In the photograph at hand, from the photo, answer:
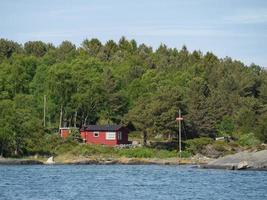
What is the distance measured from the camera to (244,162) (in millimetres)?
64875

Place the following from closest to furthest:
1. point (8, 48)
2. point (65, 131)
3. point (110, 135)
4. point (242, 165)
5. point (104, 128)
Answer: point (242, 165), point (110, 135), point (104, 128), point (65, 131), point (8, 48)

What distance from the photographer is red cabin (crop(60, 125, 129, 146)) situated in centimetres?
8481

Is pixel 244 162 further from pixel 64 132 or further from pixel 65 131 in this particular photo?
pixel 64 132

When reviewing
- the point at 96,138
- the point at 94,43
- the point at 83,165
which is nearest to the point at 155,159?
the point at 83,165

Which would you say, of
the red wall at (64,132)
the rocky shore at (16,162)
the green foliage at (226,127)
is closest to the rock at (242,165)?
the rocky shore at (16,162)

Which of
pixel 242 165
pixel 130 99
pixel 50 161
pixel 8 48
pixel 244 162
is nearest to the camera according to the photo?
pixel 242 165

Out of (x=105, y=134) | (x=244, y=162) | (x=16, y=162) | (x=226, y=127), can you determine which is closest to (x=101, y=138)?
(x=105, y=134)

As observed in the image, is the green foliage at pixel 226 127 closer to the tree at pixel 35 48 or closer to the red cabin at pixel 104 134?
the red cabin at pixel 104 134

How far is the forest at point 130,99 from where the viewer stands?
78.9 m

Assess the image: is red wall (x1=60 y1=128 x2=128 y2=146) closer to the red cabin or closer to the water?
the red cabin

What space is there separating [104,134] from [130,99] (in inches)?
548

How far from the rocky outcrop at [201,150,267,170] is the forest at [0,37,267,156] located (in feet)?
42.6

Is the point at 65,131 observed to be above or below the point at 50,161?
above

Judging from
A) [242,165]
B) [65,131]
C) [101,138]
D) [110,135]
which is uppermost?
Result: [65,131]
